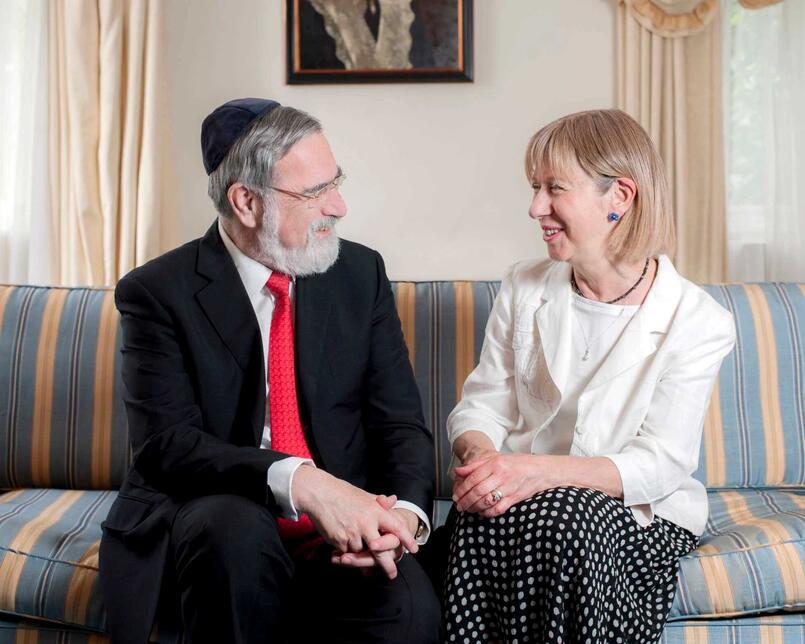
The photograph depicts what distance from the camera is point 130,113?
3230 mm

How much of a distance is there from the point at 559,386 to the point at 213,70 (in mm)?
2099

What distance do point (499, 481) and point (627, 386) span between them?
373 millimetres

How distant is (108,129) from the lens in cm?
323

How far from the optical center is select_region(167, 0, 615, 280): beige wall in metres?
3.32

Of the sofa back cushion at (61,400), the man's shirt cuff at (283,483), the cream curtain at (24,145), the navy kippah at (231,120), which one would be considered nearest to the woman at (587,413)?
the man's shirt cuff at (283,483)

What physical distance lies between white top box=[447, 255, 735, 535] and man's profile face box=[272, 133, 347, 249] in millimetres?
454

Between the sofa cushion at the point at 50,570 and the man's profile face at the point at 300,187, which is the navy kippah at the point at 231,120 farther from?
the sofa cushion at the point at 50,570

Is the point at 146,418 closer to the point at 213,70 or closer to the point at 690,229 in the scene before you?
the point at 213,70

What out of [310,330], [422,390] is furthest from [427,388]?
[310,330]

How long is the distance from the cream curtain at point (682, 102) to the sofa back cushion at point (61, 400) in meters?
1.92

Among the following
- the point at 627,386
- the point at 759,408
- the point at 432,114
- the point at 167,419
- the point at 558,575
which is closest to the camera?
the point at 558,575

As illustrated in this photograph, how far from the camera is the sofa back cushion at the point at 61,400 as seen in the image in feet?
7.72

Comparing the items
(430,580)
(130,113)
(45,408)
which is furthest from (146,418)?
(130,113)

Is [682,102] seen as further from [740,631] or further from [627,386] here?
[740,631]
